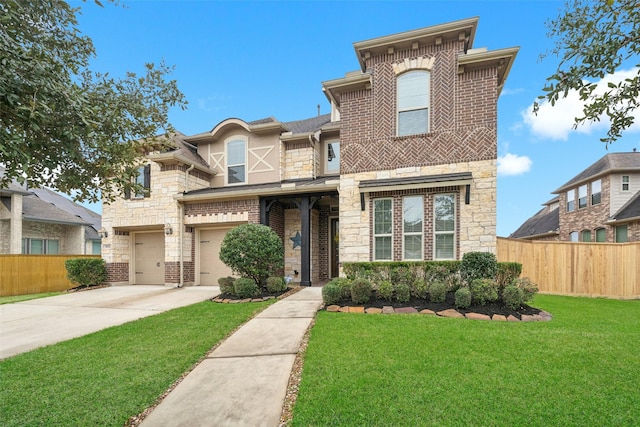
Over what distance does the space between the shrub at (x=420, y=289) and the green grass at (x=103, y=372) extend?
400cm

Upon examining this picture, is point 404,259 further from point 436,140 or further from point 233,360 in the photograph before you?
point 233,360

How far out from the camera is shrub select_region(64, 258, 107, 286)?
447 inches

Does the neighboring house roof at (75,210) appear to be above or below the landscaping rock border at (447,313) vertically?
above

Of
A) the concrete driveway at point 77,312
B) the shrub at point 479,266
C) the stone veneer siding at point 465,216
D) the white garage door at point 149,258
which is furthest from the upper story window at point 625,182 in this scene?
the white garage door at point 149,258

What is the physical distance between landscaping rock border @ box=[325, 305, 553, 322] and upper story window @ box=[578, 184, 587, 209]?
15250mm

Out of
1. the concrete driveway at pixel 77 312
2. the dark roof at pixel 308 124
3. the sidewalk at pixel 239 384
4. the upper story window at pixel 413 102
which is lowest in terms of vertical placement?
the concrete driveway at pixel 77 312

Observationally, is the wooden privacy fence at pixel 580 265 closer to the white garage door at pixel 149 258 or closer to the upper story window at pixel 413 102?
the upper story window at pixel 413 102

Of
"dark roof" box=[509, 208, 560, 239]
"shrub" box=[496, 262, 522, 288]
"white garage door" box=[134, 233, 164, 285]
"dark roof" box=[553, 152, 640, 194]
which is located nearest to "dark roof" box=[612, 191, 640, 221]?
"dark roof" box=[553, 152, 640, 194]

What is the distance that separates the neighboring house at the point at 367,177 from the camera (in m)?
7.97

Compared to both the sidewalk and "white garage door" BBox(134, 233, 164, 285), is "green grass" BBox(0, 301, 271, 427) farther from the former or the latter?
"white garage door" BBox(134, 233, 164, 285)

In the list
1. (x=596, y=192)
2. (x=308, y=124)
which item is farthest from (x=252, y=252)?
(x=596, y=192)

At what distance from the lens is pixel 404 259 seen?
27.4 ft

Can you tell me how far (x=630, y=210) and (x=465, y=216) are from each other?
38.5 ft

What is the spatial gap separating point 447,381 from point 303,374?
5.28 ft
